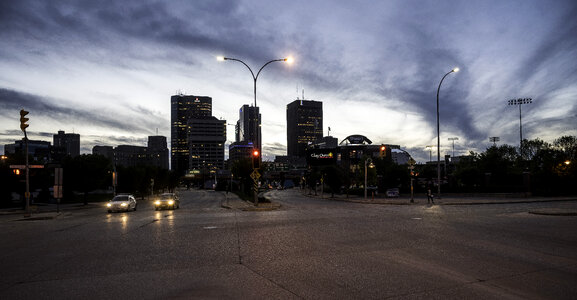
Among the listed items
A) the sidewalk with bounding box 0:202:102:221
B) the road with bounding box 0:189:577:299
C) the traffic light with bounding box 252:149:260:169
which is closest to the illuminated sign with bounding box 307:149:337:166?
the traffic light with bounding box 252:149:260:169

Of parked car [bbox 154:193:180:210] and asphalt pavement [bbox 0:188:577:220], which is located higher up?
parked car [bbox 154:193:180:210]

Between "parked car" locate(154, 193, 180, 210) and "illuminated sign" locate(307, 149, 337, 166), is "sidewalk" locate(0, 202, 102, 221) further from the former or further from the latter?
"illuminated sign" locate(307, 149, 337, 166)

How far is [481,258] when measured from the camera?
945 centimetres

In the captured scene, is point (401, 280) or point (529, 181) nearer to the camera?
point (401, 280)

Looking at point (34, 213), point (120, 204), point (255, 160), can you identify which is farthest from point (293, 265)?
point (34, 213)

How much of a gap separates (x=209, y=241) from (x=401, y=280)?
7.20m

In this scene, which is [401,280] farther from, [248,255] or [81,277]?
[81,277]

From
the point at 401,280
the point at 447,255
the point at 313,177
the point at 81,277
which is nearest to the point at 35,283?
the point at 81,277

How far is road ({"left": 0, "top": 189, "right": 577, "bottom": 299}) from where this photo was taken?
262 inches

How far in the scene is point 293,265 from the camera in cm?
873

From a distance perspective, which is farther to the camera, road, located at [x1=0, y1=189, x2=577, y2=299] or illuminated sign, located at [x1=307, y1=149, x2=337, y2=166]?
illuminated sign, located at [x1=307, y1=149, x2=337, y2=166]

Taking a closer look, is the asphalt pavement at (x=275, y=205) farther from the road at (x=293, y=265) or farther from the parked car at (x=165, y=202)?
the road at (x=293, y=265)

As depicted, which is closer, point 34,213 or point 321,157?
point 34,213

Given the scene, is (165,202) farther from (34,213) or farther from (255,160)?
(34,213)
